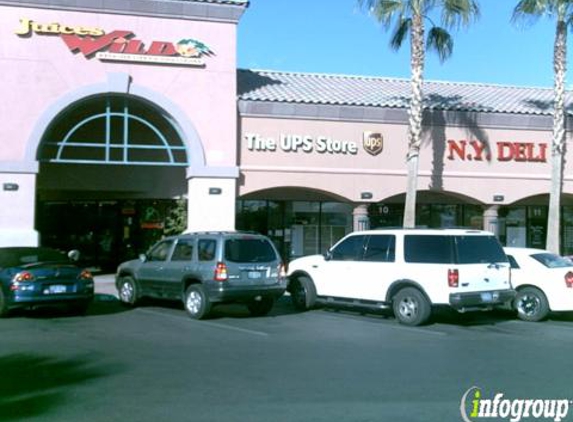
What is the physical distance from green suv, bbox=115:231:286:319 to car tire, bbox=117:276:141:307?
723mm

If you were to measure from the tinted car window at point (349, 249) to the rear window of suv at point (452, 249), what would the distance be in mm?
1236

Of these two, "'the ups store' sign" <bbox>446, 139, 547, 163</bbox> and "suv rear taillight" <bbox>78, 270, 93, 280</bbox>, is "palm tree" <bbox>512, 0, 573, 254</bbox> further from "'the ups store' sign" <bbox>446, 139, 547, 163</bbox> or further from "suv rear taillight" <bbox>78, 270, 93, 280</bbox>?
"suv rear taillight" <bbox>78, 270, 93, 280</bbox>

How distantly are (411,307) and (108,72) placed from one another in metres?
11.2

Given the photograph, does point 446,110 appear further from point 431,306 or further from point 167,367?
point 167,367

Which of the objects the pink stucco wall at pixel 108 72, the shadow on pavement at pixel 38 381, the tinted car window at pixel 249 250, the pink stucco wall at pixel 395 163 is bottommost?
the shadow on pavement at pixel 38 381

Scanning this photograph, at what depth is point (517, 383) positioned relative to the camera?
8516mm

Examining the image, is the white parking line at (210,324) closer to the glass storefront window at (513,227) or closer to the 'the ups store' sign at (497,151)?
the 'the ups store' sign at (497,151)

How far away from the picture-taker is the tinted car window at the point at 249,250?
14203mm

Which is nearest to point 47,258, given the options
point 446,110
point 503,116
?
point 446,110

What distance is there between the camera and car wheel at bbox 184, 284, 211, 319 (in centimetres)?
1410

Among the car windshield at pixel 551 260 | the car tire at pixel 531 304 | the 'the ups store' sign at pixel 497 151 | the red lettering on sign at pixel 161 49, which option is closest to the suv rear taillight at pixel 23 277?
the red lettering on sign at pixel 161 49

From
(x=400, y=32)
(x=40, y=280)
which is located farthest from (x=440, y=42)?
(x=40, y=280)

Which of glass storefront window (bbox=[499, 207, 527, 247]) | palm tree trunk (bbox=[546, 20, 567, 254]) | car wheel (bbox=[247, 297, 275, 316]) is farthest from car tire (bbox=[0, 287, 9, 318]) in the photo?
glass storefront window (bbox=[499, 207, 527, 247])

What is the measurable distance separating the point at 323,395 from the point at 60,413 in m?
2.71
